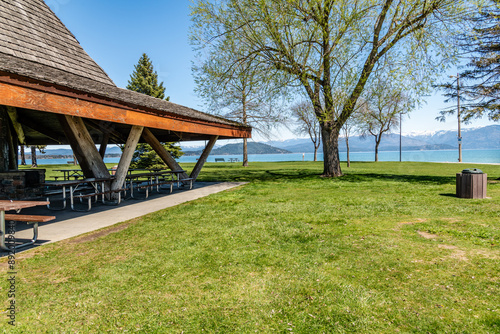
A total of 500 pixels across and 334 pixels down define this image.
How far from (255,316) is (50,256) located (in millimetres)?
3548

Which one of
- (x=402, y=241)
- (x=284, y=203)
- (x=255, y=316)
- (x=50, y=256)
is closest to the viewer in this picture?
(x=255, y=316)

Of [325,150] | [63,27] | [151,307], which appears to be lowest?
[151,307]

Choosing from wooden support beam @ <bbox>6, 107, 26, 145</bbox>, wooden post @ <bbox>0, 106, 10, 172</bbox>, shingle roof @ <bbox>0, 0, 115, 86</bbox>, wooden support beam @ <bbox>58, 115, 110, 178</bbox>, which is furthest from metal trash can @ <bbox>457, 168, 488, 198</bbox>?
wooden support beam @ <bbox>6, 107, 26, 145</bbox>

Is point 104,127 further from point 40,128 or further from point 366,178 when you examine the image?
point 366,178

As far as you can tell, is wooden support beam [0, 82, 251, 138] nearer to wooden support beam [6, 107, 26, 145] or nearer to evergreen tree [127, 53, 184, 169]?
wooden support beam [6, 107, 26, 145]

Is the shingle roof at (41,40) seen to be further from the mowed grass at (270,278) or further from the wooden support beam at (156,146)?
the mowed grass at (270,278)

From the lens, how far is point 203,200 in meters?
9.53

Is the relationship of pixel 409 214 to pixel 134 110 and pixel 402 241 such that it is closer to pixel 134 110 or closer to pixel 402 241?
pixel 402 241

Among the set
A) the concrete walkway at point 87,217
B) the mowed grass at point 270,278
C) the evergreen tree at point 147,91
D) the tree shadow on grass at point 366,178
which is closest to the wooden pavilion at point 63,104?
the concrete walkway at point 87,217

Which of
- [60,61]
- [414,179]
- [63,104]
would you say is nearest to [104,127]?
[60,61]

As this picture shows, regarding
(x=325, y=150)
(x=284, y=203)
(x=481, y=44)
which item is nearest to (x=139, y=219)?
(x=284, y=203)

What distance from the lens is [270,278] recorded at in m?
3.61

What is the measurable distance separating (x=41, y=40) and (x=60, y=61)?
3.28ft

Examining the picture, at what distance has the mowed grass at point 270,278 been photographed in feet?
8.97
